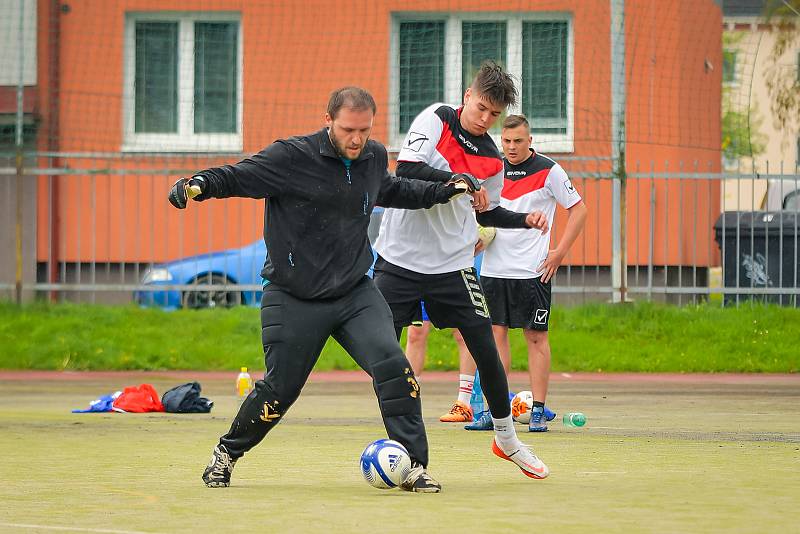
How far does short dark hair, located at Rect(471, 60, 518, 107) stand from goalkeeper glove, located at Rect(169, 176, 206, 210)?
2.01 m

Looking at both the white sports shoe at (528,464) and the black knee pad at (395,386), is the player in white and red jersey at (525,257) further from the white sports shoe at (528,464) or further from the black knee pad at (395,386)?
the black knee pad at (395,386)

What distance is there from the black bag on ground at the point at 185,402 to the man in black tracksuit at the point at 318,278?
485 cm

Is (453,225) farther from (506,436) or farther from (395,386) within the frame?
(395,386)

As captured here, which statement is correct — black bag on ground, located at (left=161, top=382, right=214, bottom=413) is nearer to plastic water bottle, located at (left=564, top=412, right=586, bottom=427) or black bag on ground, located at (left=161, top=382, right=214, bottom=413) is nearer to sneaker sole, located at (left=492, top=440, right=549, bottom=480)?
plastic water bottle, located at (left=564, top=412, right=586, bottom=427)

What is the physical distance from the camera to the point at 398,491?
6766 millimetres

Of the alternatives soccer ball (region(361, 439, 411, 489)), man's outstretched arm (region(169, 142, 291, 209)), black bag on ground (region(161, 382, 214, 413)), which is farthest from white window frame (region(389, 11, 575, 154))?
soccer ball (region(361, 439, 411, 489))

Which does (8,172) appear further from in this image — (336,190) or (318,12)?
(336,190)

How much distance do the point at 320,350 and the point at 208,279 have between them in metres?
11.1

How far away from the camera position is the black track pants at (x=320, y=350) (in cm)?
675

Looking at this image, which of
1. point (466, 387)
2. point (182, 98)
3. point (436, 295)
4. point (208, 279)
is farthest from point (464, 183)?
point (182, 98)

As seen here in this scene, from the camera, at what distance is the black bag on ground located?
11703 millimetres

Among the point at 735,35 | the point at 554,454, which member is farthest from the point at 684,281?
the point at 735,35

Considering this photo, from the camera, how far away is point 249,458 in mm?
8398

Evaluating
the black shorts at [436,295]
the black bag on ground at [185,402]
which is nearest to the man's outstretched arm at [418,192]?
the black shorts at [436,295]
